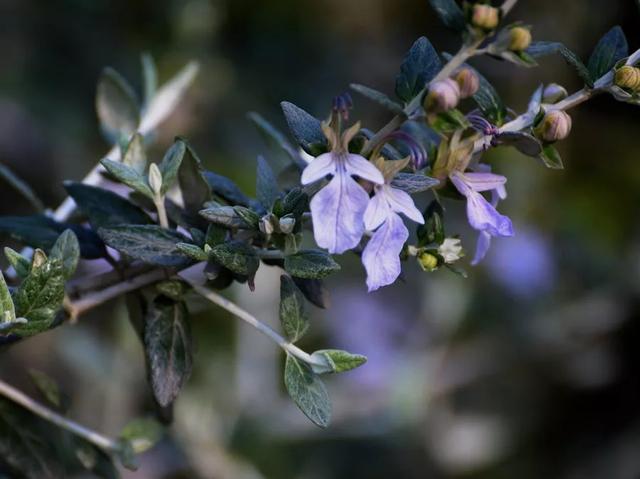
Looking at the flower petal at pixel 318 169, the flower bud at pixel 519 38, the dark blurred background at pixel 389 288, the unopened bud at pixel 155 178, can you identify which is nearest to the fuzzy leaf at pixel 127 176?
the unopened bud at pixel 155 178

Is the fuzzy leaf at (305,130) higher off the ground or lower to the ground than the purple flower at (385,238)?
higher

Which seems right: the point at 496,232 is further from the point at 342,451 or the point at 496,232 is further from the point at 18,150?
the point at 18,150

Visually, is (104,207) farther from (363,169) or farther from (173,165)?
(363,169)

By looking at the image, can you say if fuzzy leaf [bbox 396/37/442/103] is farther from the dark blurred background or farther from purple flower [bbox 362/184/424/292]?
the dark blurred background

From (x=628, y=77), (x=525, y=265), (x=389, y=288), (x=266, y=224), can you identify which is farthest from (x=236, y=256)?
(x=389, y=288)

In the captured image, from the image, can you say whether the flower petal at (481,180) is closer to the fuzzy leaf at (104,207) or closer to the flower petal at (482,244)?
the flower petal at (482,244)

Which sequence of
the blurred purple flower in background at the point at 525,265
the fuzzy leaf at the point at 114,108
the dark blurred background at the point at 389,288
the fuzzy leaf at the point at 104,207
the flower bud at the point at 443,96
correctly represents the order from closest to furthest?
1. the flower bud at the point at 443,96
2. the fuzzy leaf at the point at 104,207
3. the fuzzy leaf at the point at 114,108
4. the dark blurred background at the point at 389,288
5. the blurred purple flower in background at the point at 525,265
